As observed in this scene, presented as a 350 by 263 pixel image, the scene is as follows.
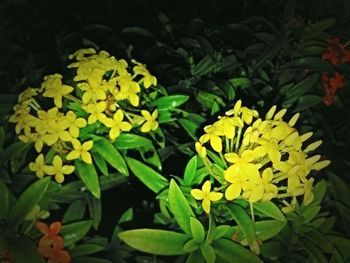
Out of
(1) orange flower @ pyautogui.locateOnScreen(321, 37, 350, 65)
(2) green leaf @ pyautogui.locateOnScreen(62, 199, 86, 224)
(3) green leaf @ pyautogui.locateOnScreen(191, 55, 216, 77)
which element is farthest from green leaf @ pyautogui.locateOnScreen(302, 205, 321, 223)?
(1) orange flower @ pyautogui.locateOnScreen(321, 37, 350, 65)

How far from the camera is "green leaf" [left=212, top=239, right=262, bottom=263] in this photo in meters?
0.92

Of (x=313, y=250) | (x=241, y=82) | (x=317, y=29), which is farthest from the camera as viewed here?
(x=317, y=29)

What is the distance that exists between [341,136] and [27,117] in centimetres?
130

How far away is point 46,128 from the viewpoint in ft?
3.40

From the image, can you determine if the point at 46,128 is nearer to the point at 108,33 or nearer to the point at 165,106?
the point at 165,106

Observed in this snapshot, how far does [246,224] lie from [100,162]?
35 centimetres

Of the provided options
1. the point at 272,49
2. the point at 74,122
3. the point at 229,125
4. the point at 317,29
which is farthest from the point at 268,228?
the point at 317,29

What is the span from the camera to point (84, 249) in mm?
1013

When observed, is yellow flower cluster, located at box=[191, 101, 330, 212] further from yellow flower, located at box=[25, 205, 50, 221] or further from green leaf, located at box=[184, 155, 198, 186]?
yellow flower, located at box=[25, 205, 50, 221]

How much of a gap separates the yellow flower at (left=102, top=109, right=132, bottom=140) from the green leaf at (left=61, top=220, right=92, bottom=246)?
19cm

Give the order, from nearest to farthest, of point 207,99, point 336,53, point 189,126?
point 189,126 < point 207,99 < point 336,53

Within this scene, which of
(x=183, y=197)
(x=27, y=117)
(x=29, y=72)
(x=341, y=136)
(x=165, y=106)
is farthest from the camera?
(x=341, y=136)

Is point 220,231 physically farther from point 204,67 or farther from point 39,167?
point 204,67

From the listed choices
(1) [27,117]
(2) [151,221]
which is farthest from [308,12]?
(1) [27,117]
